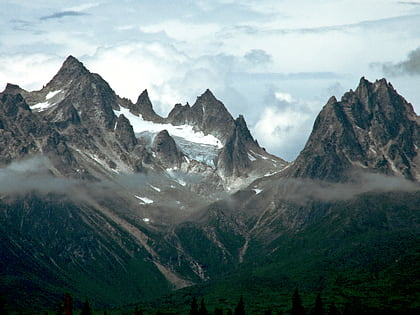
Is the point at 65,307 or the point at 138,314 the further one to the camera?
the point at 138,314

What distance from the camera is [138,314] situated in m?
172

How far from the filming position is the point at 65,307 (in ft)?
527

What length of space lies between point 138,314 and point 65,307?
16.5m
